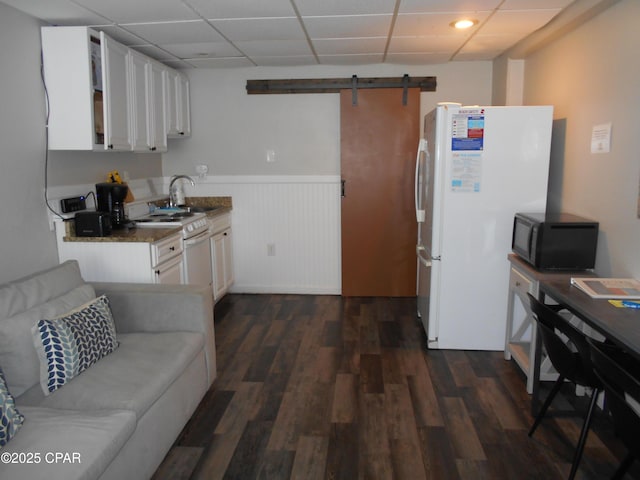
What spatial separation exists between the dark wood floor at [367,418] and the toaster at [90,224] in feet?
3.96

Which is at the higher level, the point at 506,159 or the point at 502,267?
the point at 506,159

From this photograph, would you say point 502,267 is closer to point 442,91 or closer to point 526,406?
point 526,406

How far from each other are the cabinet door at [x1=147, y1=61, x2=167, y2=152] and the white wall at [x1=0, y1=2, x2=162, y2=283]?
865mm

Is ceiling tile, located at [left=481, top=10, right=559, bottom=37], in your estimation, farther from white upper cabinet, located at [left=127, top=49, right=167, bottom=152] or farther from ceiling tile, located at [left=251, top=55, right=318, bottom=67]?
white upper cabinet, located at [left=127, top=49, right=167, bottom=152]

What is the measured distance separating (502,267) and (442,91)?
6.78ft

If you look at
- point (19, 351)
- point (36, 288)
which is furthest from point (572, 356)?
point (36, 288)

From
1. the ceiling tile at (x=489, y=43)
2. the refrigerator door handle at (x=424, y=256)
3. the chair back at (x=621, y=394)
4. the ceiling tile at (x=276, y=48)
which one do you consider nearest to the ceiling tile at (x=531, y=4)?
the ceiling tile at (x=489, y=43)

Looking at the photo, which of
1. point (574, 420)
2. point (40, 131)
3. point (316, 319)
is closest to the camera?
point (574, 420)

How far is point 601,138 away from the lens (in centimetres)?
283

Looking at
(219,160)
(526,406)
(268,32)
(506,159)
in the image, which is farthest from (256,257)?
(526,406)

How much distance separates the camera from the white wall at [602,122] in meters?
2.54

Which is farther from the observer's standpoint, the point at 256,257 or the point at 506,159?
the point at 256,257

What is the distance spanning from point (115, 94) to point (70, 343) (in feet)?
6.05

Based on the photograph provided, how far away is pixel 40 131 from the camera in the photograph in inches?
117
